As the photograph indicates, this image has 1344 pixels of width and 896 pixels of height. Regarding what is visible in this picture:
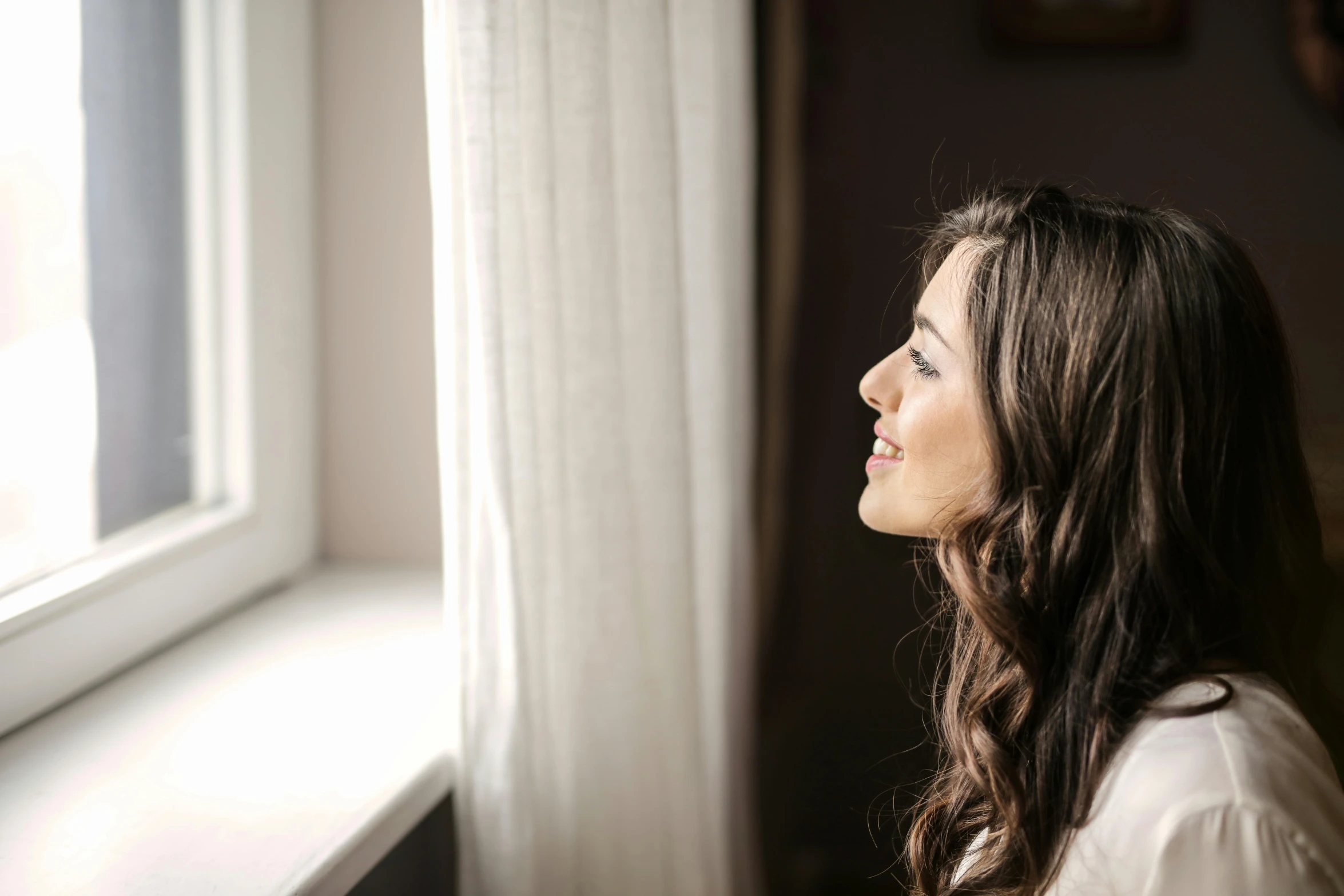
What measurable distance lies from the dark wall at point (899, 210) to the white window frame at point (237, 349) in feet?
2.20

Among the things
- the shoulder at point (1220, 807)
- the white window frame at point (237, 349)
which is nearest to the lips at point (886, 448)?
the shoulder at point (1220, 807)

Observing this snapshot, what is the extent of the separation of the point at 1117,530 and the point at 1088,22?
86 cm

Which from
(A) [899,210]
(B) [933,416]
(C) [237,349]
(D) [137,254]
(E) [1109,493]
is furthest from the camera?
(A) [899,210]

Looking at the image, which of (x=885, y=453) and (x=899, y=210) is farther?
(x=899, y=210)

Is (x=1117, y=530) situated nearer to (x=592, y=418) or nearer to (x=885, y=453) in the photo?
(x=885, y=453)

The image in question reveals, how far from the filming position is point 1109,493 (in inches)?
29.1

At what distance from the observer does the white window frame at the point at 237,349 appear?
1098 millimetres

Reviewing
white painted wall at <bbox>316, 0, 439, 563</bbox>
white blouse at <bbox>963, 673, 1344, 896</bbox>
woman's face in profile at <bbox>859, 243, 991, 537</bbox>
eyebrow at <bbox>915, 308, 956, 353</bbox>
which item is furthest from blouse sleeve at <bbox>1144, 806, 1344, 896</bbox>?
white painted wall at <bbox>316, 0, 439, 563</bbox>

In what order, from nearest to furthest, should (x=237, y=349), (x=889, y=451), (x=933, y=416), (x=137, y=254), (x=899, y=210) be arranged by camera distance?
(x=933, y=416) → (x=889, y=451) → (x=137, y=254) → (x=237, y=349) → (x=899, y=210)

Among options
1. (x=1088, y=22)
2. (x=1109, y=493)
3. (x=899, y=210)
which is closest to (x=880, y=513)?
(x=1109, y=493)

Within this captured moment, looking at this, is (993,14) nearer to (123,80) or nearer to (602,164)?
(602,164)

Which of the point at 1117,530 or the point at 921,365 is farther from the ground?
the point at 921,365

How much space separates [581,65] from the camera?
0.96 m

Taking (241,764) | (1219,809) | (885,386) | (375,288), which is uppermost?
(375,288)
